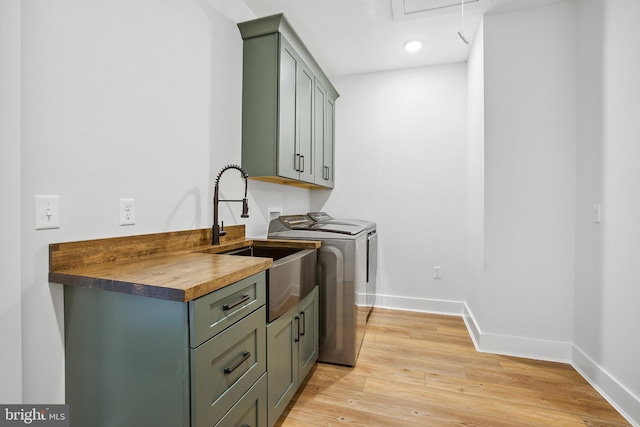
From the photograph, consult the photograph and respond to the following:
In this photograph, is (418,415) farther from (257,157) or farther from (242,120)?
Answer: (242,120)

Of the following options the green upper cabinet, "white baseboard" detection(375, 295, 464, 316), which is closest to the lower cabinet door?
the green upper cabinet

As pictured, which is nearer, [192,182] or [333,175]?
[192,182]

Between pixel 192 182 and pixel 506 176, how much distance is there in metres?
2.21

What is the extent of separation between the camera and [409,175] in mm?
3230

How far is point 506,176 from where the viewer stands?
2.26 meters

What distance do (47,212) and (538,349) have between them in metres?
2.98

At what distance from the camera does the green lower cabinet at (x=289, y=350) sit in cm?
134

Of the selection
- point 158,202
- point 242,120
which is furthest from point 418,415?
point 242,120

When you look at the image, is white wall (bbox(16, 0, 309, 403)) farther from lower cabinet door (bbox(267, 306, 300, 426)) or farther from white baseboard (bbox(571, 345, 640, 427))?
white baseboard (bbox(571, 345, 640, 427))

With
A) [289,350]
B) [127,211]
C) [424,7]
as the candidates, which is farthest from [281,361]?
[424,7]

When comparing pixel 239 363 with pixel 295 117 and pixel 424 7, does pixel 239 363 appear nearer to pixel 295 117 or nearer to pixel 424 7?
pixel 295 117

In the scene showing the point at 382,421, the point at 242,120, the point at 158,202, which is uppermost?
the point at 242,120

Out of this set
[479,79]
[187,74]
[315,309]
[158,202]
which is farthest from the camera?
[479,79]

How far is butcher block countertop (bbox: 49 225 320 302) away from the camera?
34.7 inches
